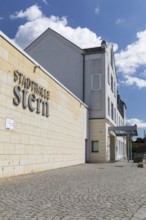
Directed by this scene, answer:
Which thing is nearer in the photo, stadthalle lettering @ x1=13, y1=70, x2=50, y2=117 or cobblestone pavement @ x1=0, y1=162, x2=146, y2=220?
cobblestone pavement @ x1=0, y1=162, x2=146, y2=220

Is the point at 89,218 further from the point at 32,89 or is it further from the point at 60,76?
the point at 60,76

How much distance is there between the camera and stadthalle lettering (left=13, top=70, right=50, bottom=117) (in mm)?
14584

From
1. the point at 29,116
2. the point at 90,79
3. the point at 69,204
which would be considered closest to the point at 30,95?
the point at 29,116

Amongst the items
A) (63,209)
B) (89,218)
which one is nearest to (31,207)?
(63,209)

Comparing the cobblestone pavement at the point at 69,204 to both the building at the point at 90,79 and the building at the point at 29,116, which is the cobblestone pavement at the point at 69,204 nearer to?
the building at the point at 29,116

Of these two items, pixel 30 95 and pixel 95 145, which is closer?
pixel 30 95

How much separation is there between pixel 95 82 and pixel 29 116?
17.2m

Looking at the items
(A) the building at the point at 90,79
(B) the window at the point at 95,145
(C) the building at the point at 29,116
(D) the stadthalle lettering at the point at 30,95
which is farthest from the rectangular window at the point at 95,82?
(D) the stadthalle lettering at the point at 30,95

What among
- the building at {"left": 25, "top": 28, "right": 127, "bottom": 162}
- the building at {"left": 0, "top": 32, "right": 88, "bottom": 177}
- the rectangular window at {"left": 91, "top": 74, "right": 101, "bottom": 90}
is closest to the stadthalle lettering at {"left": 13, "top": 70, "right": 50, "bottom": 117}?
the building at {"left": 0, "top": 32, "right": 88, "bottom": 177}

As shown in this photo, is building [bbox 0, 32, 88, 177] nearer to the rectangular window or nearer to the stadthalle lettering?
the stadthalle lettering

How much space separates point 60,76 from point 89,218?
90.3 feet

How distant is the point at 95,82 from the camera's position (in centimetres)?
3225

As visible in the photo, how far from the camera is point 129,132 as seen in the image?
36.0 m

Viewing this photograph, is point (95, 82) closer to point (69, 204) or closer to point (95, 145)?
point (95, 145)
